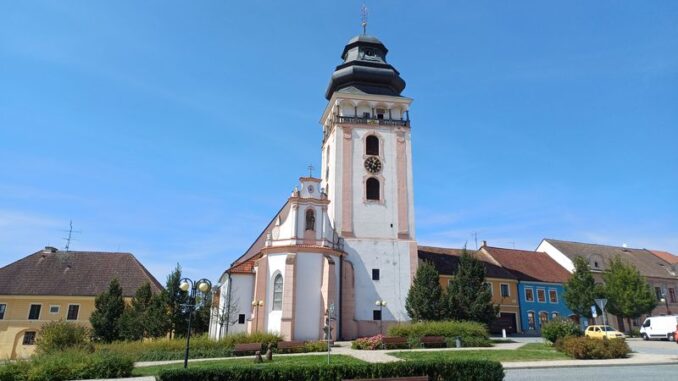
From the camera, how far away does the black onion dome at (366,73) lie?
3906cm

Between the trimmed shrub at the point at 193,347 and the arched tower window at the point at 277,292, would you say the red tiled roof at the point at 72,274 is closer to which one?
the arched tower window at the point at 277,292

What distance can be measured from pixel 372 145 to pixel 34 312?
3327 cm

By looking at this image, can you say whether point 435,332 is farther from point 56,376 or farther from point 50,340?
point 50,340

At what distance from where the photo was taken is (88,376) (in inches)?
623

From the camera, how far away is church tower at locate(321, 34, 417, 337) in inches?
1331

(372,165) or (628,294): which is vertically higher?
(372,165)

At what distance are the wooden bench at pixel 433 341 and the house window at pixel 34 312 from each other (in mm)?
34756

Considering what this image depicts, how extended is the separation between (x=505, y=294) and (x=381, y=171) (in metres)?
18.2

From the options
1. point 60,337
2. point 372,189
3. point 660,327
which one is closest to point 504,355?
point 372,189

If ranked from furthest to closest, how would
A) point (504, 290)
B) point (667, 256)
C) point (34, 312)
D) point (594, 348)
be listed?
point (667, 256) < point (504, 290) < point (34, 312) < point (594, 348)

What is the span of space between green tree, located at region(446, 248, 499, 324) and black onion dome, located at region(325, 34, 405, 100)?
16.2 m

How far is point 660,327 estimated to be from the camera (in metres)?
33.3

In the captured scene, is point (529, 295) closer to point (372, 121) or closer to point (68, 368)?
point (372, 121)

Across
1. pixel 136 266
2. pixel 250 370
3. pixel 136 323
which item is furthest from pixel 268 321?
pixel 136 266
